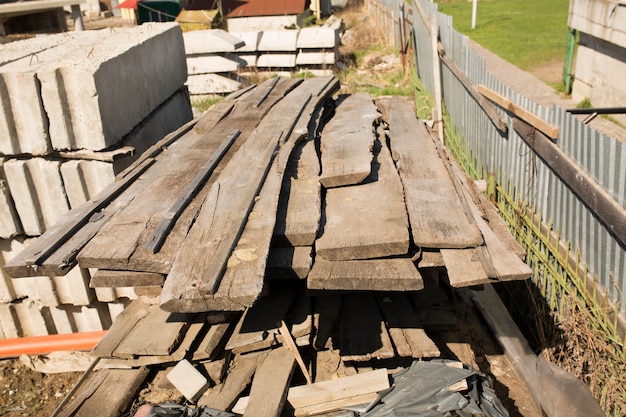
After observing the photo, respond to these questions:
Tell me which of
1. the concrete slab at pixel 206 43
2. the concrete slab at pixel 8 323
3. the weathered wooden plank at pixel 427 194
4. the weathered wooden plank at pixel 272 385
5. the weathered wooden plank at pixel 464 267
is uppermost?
the concrete slab at pixel 206 43

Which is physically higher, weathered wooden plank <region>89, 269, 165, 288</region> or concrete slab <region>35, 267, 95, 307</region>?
weathered wooden plank <region>89, 269, 165, 288</region>

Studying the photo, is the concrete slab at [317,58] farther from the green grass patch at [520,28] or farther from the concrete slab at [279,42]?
the green grass patch at [520,28]

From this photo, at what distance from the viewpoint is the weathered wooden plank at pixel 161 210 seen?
8.90 feet

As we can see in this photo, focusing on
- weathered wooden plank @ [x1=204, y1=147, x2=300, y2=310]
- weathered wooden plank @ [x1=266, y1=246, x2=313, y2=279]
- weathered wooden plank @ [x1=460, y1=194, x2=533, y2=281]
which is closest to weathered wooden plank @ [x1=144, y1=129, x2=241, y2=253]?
weathered wooden plank @ [x1=204, y1=147, x2=300, y2=310]

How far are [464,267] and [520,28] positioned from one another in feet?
79.7

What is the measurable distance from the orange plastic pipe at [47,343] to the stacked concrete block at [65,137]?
31 cm

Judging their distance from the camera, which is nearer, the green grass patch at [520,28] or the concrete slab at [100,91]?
the concrete slab at [100,91]

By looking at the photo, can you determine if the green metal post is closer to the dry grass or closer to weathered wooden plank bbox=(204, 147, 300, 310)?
the dry grass

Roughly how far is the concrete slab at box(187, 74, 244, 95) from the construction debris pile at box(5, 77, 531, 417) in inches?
323

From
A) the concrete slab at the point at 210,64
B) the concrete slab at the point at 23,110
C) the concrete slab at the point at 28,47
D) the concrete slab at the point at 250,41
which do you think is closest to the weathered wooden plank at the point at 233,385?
the concrete slab at the point at 23,110

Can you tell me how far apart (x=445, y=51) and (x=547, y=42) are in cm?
1292

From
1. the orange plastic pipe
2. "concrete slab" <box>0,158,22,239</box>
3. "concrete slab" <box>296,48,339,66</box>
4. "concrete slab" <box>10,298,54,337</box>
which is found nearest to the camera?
"concrete slab" <box>0,158,22,239</box>

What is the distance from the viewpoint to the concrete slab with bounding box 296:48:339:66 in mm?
14008

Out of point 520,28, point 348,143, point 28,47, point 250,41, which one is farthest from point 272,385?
point 520,28
